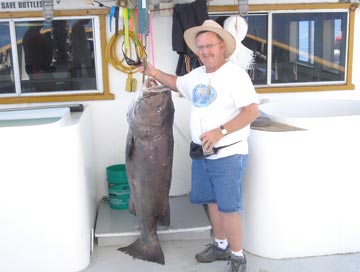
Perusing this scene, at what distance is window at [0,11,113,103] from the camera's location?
14.6ft

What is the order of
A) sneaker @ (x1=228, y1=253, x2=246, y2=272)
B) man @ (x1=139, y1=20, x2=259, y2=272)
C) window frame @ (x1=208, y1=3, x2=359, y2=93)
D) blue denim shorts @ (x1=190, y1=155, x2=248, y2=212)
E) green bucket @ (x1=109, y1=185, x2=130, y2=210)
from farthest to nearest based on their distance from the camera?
window frame @ (x1=208, y1=3, x2=359, y2=93)
green bucket @ (x1=109, y1=185, x2=130, y2=210)
sneaker @ (x1=228, y1=253, x2=246, y2=272)
blue denim shorts @ (x1=190, y1=155, x2=248, y2=212)
man @ (x1=139, y1=20, x2=259, y2=272)

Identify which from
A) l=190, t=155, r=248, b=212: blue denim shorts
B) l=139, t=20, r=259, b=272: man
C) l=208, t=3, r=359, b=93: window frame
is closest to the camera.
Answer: l=139, t=20, r=259, b=272: man

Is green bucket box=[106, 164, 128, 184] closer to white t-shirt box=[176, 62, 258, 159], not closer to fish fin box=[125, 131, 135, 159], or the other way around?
fish fin box=[125, 131, 135, 159]

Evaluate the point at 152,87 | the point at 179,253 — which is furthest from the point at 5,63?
the point at 179,253

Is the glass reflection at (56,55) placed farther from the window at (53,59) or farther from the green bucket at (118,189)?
the green bucket at (118,189)

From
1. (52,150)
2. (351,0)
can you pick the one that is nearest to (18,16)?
(52,150)

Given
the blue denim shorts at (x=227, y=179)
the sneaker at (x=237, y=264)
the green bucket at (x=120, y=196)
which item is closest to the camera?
the blue denim shorts at (x=227, y=179)

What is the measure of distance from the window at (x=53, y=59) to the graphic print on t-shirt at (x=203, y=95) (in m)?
1.59

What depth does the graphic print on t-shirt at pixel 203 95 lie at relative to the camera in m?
3.17

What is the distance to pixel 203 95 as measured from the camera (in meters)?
3.20

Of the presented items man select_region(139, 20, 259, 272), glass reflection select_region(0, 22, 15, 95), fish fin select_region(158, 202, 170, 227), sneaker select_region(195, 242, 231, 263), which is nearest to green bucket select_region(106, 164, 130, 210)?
fish fin select_region(158, 202, 170, 227)

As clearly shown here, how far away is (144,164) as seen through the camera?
3467mm

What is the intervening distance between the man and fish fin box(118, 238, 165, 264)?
0.57 m

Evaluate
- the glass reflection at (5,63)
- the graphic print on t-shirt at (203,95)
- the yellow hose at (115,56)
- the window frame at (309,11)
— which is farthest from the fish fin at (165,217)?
the glass reflection at (5,63)
